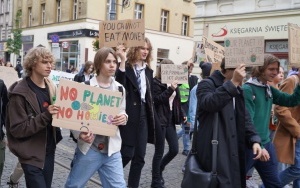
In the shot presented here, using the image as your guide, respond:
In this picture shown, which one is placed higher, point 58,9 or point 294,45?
point 58,9

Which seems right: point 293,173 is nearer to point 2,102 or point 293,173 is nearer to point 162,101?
point 162,101

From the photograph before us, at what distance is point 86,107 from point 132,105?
128cm

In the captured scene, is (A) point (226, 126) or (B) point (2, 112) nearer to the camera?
(A) point (226, 126)

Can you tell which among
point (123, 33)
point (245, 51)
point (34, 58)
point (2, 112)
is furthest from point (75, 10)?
point (245, 51)

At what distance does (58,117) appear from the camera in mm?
3492

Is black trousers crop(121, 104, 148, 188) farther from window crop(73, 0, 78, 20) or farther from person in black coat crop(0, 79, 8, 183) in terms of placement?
window crop(73, 0, 78, 20)

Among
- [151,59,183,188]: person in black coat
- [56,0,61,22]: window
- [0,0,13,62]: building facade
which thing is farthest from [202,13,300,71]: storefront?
[0,0,13,62]: building facade

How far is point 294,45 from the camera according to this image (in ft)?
14.3

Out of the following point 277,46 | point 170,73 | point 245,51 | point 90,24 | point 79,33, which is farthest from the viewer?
point 79,33

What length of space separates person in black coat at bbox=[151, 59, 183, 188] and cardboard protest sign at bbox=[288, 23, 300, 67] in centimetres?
162

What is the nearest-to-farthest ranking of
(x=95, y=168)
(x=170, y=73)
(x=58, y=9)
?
(x=95, y=168) < (x=170, y=73) < (x=58, y=9)

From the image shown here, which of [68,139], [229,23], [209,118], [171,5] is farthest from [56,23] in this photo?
[209,118]

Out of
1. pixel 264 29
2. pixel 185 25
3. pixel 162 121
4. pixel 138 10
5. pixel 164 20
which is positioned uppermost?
pixel 138 10

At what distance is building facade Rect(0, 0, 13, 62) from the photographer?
42.1m
